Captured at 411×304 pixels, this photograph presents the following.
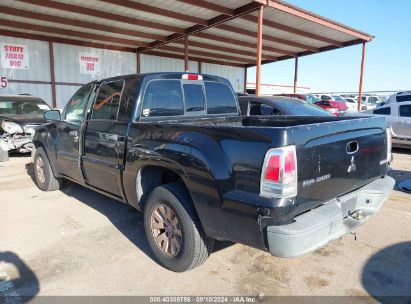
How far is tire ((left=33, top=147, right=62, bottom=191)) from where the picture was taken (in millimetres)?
5609

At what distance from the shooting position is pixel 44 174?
18.8ft

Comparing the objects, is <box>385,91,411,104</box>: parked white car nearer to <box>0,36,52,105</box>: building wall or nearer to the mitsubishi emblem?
the mitsubishi emblem

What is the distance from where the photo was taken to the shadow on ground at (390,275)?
9.14 feet

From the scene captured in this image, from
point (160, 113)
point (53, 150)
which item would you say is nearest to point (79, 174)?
point (53, 150)

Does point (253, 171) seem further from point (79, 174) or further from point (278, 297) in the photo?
point (79, 174)

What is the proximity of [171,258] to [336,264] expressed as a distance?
1.70 m

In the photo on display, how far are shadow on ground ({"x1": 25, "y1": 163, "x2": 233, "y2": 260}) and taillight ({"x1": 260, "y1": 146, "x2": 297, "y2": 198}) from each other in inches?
62.9

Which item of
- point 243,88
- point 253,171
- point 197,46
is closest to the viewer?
point 253,171

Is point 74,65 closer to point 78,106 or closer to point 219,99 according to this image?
point 78,106

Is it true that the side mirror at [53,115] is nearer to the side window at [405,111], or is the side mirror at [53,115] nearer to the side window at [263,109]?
the side window at [263,109]

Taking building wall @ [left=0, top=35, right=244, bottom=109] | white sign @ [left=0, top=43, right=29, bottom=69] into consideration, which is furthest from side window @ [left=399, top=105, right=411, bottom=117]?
white sign @ [left=0, top=43, right=29, bottom=69]

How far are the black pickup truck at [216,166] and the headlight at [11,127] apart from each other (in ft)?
16.3

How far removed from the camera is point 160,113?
370 centimetres

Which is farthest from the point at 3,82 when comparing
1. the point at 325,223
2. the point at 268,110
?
the point at 325,223
